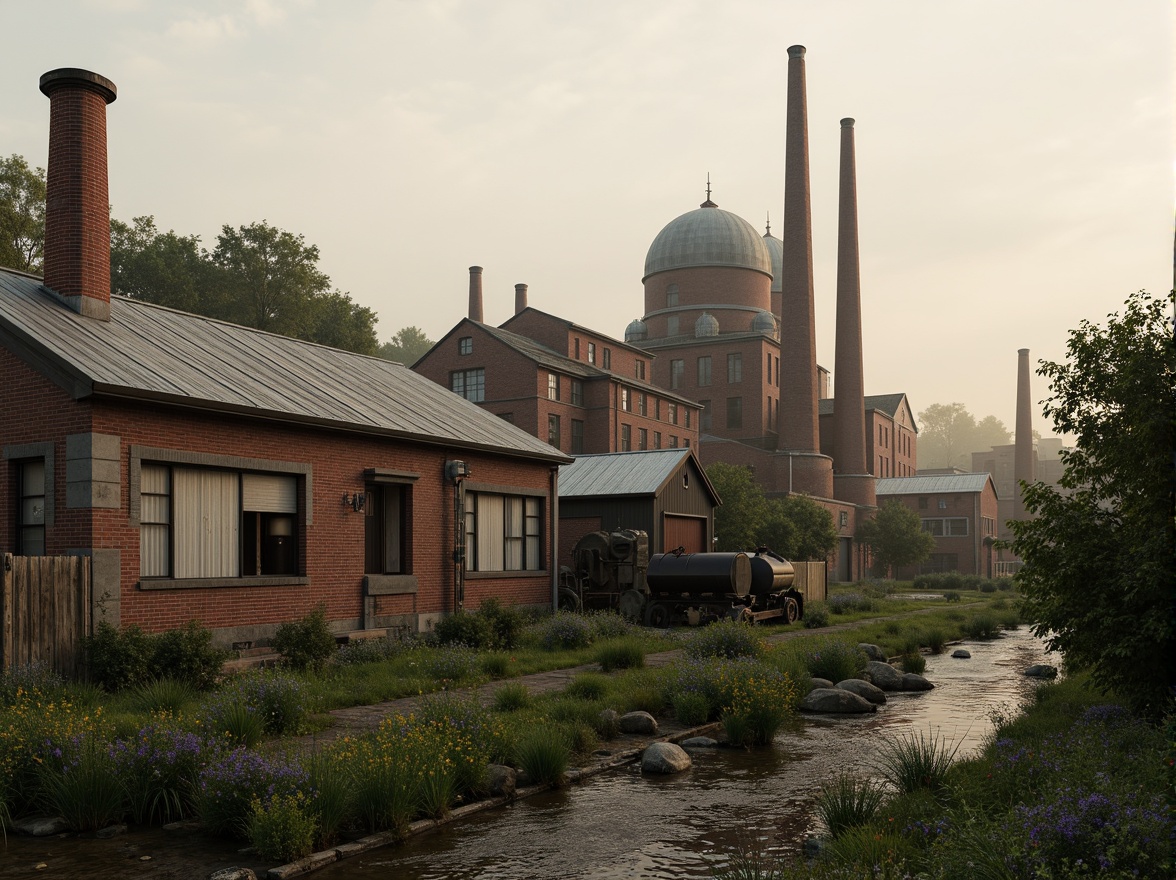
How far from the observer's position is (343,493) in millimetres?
20766

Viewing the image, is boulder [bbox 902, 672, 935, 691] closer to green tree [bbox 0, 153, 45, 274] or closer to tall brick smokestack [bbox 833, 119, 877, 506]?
green tree [bbox 0, 153, 45, 274]

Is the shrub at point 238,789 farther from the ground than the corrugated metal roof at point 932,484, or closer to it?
closer to it

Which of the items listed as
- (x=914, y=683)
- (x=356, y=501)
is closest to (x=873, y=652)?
(x=914, y=683)

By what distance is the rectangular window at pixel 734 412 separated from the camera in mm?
83250

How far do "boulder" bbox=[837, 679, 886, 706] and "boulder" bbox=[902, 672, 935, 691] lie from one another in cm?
174

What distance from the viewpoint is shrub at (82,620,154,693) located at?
1477 centimetres

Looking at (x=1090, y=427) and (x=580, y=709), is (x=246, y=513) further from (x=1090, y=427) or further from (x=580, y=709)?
(x=1090, y=427)

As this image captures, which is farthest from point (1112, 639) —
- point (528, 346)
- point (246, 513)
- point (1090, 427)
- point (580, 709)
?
point (528, 346)

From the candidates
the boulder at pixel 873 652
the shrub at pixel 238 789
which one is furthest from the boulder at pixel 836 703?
the shrub at pixel 238 789

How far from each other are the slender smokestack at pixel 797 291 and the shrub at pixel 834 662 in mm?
51089

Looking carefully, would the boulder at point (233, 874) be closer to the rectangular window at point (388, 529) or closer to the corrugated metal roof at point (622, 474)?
the rectangular window at point (388, 529)

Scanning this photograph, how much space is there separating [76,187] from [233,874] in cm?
1476

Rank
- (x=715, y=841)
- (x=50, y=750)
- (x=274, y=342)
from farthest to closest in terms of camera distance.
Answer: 1. (x=274, y=342)
2. (x=50, y=750)
3. (x=715, y=841)

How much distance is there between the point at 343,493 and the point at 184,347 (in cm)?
420
